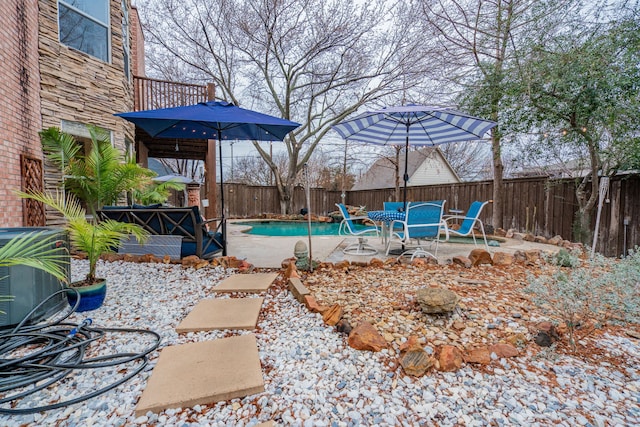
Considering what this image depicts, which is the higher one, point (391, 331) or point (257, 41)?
point (257, 41)

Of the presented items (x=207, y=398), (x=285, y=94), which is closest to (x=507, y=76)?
(x=207, y=398)

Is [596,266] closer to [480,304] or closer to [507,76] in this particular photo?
[480,304]

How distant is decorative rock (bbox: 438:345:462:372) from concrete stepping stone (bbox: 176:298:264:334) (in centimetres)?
120

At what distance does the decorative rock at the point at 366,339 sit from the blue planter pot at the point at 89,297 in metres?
2.09

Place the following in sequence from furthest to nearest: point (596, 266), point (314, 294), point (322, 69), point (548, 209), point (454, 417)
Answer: point (322, 69)
point (548, 209)
point (314, 294)
point (596, 266)
point (454, 417)

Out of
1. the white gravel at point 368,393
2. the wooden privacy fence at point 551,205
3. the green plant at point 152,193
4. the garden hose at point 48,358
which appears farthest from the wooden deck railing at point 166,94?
the wooden privacy fence at point 551,205

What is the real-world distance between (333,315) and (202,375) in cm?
93

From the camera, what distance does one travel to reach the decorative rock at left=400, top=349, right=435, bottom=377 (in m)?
1.51

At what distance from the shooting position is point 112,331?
1993 mm

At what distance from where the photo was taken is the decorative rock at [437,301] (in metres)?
2.01

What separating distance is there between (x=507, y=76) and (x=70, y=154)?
284 inches

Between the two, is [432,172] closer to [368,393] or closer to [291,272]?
[291,272]

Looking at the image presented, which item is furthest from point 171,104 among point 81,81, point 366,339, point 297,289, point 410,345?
point 410,345

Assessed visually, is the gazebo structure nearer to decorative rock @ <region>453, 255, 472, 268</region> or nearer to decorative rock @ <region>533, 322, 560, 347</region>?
decorative rock @ <region>453, 255, 472, 268</region>
